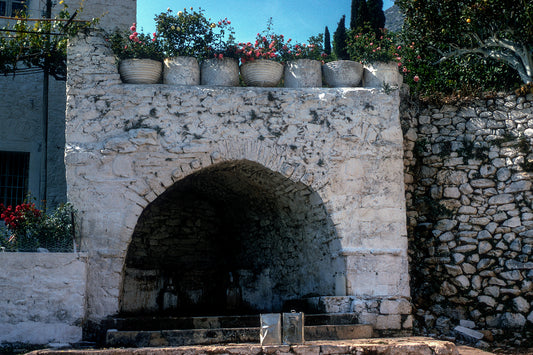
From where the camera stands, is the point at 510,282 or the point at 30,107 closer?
the point at 510,282

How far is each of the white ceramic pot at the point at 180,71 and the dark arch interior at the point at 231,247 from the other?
1062 mm

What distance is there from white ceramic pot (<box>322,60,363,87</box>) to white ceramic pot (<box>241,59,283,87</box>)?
646 mm

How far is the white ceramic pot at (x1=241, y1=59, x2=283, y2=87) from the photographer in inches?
265

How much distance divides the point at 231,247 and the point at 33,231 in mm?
3522

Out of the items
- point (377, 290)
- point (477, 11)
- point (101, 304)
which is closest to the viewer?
point (101, 304)

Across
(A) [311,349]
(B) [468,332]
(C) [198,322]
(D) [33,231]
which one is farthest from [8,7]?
(B) [468,332]

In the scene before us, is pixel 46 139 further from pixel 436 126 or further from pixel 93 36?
pixel 436 126

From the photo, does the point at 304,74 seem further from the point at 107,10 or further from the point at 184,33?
the point at 107,10

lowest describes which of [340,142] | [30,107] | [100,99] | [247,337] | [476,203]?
[247,337]

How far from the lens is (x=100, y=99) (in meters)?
6.38

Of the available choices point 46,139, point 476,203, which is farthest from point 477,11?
point 46,139

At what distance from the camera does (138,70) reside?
6508mm

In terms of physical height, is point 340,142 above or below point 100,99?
below

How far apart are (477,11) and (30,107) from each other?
6561 millimetres
